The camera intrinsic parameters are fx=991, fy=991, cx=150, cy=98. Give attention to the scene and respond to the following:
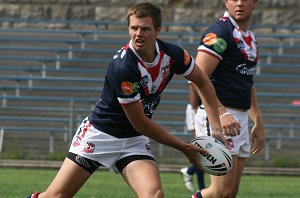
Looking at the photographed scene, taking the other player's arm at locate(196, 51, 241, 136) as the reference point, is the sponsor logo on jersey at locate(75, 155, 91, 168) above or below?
below

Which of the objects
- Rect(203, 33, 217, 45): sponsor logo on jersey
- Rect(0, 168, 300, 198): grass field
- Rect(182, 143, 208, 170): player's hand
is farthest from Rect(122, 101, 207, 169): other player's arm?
Rect(0, 168, 300, 198): grass field

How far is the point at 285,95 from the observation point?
724 inches

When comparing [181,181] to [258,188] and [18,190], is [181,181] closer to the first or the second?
[258,188]

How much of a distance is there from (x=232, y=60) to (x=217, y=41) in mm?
218

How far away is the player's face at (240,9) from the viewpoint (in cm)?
784

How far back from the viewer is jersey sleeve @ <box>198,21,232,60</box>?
7.70m

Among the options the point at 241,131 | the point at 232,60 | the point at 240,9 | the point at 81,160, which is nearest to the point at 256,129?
the point at 241,131

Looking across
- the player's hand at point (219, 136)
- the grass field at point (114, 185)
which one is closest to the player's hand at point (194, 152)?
the player's hand at point (219, 136)

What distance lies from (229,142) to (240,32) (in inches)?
34.8

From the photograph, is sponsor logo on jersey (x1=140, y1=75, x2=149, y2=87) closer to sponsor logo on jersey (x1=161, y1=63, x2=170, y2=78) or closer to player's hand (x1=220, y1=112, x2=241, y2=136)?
sponsor logo on jersey (x1=161, y1=63, x2=170, y2=78)

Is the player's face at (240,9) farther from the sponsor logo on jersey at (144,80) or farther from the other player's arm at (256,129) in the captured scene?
the sponsor logo on jersey at (144,80)

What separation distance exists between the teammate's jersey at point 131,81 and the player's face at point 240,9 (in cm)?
102

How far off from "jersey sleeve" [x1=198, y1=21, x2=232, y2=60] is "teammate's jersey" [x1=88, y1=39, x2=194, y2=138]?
73 cm

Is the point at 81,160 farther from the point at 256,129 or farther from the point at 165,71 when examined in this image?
the point at 256,129
